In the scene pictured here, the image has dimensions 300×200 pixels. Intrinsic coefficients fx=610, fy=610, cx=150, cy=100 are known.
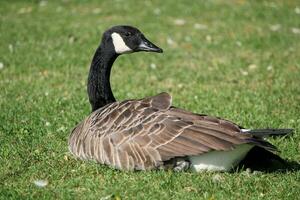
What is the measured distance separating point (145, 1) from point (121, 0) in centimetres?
60

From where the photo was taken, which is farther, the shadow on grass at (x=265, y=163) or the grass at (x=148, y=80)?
the shadow on grass at (x=265, y=163)

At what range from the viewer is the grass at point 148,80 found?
17.8 feet

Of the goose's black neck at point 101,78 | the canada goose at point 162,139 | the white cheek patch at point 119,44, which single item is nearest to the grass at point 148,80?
the canada goose at point 162,139

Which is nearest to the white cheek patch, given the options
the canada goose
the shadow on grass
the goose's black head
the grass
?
the goose's black head

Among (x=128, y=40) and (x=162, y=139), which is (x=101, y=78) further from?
(x=162, y=139)

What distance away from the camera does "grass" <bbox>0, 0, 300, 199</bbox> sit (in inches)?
214

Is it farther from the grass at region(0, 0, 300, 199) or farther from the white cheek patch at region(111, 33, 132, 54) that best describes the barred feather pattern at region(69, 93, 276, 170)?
the white cheek patch at region(111, 33, 132, 54)

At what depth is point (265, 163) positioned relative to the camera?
6055 millimetres

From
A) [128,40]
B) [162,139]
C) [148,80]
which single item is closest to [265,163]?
[162,139]

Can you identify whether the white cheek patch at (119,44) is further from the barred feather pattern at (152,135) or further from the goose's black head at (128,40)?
the barred feather pattern at (152,135)

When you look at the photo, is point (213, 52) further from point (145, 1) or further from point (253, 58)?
point (145, 1)

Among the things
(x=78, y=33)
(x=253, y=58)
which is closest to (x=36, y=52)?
(x=78, y=33)

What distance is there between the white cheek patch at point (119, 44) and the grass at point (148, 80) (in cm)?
119

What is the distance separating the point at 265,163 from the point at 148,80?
3.86 metres
